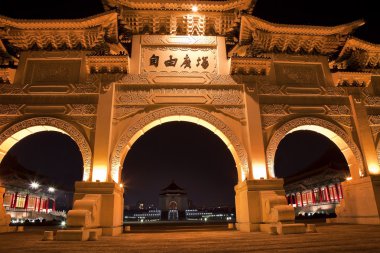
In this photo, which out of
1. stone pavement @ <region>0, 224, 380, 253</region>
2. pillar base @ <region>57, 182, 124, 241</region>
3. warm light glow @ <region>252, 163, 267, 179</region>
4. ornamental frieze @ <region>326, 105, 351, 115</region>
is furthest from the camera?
ornamental frieze @ <region>326, 105, 351, 115</region>

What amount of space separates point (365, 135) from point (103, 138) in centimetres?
759

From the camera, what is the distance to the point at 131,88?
811 centimetres

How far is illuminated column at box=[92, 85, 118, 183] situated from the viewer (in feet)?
23.6

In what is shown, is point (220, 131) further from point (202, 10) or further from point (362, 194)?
point (362, 194)

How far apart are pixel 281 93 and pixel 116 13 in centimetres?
541

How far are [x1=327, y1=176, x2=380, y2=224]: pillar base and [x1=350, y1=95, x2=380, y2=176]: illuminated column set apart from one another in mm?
320

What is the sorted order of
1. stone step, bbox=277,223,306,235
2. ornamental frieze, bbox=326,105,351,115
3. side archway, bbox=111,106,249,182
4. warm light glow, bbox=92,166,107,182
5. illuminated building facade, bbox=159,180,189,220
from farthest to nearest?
1. illuminated building facade, bbox=159,180,189,220
2. ornamental frieze, bbox=326,105,351,115
3. side archway, bbox=111,106,249,182
4. warm light glow, bbox=92,166,107,182
5. stone step, bbox=277,223,306,235

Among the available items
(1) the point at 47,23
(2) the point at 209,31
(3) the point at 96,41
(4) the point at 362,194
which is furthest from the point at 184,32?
(4) the point at 362,194

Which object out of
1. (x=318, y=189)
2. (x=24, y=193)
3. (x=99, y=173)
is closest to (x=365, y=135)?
(x=99, y=173)

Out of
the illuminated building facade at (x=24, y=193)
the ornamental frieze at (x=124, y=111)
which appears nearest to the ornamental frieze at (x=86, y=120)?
the ornamental frieze at (x=124, y=111)

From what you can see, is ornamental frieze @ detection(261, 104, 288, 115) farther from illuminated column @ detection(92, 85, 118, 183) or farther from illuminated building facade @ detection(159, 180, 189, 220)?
illuminated building facade @ detection(159, 180, 189, 220)

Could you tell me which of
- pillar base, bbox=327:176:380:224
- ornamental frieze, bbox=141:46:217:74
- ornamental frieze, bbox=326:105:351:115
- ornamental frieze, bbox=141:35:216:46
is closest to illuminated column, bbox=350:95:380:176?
ornamental frieze, bbox=326:105:351:115

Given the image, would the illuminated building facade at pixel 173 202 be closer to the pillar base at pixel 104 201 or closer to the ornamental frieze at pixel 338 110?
the pillar base at pixel 104 201

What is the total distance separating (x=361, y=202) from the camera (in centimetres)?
799
